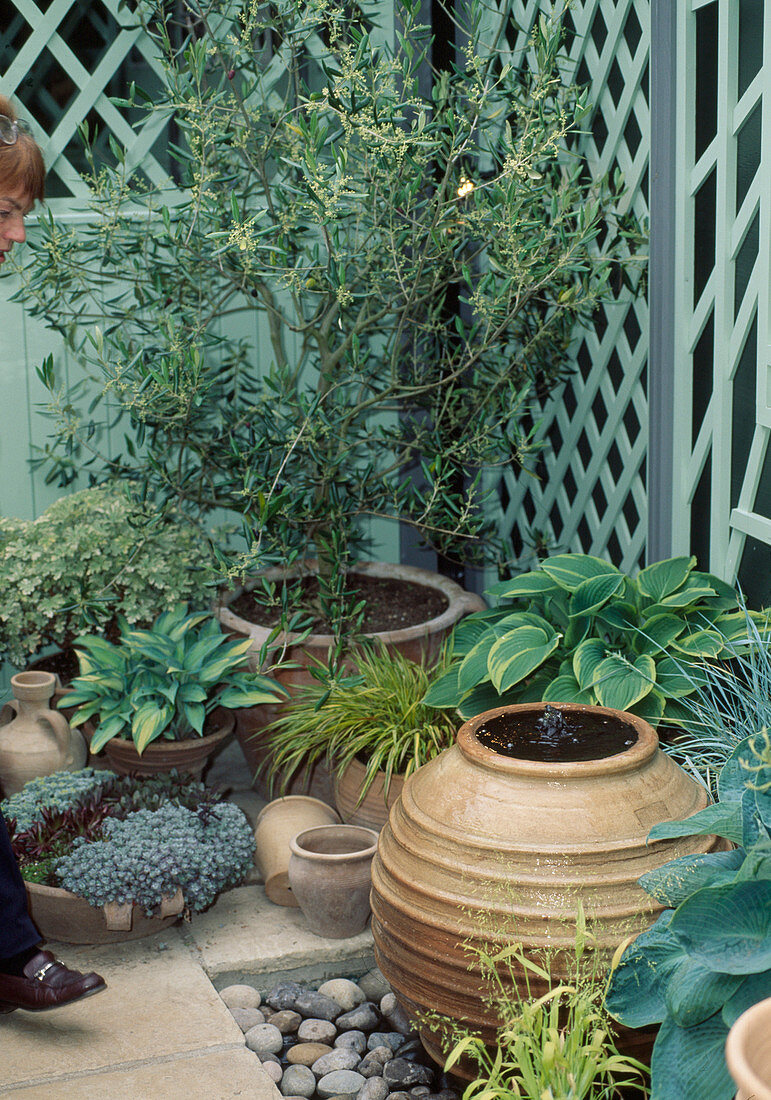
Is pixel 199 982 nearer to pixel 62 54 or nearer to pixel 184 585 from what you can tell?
pixel 184 585

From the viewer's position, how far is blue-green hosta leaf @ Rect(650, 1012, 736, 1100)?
1.54m

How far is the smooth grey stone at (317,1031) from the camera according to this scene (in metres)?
2.33

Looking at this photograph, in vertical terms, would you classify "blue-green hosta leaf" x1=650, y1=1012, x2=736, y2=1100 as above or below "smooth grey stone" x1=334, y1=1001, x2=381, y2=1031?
above

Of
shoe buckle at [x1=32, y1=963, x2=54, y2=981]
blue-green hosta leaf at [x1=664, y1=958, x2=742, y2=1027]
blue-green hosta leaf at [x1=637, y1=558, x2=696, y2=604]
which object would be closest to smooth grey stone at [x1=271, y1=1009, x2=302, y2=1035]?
shoe buckle at [x1=32, y1=963, x2=54, y2=981]

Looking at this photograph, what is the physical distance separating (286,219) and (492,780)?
5.11ft

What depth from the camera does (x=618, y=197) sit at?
3.18m

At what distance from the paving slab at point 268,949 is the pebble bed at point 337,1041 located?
6cm

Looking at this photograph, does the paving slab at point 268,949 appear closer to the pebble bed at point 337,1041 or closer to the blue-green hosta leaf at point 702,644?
the pebble bed at point 337,1041

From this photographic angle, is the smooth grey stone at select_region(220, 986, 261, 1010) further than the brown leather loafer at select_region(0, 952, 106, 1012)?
Yes

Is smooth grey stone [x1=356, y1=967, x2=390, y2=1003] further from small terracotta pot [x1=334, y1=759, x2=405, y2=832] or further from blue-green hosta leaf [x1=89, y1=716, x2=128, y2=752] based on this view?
blue-green hosta leaf [x1=89, y1=716, x2=128, y2=752]

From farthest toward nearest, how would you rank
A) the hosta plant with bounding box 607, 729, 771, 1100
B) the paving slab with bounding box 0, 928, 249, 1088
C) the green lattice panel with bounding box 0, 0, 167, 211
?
1. the green lattice panel with bounding box 0, 0, 167, 211
2. the paving slab with bounding box 0, 928, 249, 1088
3. the hosta plant with bounding box 607, 729, 771, 1100

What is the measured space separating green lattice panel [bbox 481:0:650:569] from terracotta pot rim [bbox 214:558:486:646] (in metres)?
0.30

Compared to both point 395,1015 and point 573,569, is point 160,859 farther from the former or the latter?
point 573,569

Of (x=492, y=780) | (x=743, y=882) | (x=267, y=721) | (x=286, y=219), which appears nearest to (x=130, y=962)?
(x=267, y=721)
